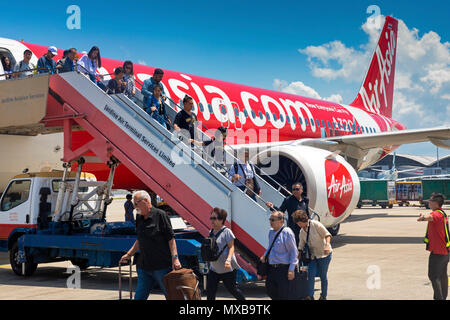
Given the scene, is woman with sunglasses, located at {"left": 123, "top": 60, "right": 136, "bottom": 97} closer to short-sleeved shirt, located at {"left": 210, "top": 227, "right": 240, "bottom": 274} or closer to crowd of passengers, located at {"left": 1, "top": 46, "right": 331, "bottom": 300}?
crowd of passengers, located at {"left": 1, "top": 46, "right": 331, "bottom": 300}

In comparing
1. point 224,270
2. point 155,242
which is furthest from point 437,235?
point 155,242

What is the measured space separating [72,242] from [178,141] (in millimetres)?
2309

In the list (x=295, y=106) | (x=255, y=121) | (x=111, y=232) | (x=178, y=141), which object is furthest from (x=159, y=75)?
(x=295, y=106)

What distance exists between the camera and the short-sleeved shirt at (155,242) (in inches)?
217

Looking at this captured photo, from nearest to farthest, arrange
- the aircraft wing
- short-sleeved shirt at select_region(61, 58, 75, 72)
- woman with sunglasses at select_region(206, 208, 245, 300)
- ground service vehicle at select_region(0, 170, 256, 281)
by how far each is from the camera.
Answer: woman with sunglasses at select_region(206, 208, 245, 300) < ground service vehicle at select_region(0, 170, 256, 281) < short-sleeved shirt at select_region(61, 58, 75, 72) < the aircraft wing

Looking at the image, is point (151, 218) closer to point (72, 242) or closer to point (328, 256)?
point (328, 256)

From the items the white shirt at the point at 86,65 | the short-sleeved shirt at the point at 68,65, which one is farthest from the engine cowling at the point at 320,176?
the short-sleeved shirt at the point at 68,65

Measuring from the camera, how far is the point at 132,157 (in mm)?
8539

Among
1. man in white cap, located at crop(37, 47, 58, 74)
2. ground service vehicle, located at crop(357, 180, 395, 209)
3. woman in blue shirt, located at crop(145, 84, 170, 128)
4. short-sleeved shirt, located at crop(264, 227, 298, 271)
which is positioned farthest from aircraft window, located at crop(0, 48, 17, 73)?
ground service vehicle, located at crop(357, 180, 395, 209)

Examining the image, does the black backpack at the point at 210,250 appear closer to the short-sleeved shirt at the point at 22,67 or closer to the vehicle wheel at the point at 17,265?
the vehicle wheel at the point at 17,265

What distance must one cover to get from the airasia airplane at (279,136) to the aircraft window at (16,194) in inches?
24.7

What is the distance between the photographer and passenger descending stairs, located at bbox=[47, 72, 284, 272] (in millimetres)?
7578

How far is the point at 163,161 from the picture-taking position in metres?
8.19

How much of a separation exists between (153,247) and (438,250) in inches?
126
